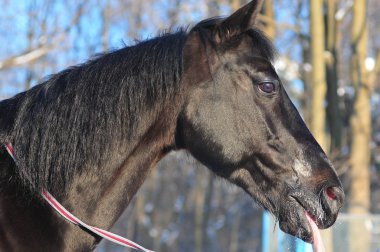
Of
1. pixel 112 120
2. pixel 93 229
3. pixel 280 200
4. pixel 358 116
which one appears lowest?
pixel 358 116

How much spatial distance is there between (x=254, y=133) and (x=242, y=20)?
0.62 meters

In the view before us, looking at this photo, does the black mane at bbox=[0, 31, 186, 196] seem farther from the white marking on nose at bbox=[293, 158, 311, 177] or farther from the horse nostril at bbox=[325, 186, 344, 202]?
the horse nostril at bbox=[325, 186, 344, 202]

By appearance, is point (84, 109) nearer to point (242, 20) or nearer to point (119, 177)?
point (119, 177)

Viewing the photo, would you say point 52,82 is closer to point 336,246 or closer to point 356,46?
point 336,246

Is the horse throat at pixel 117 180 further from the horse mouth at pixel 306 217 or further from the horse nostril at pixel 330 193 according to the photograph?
the horse nostril at pixel 330 193

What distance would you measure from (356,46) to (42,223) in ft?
34.9

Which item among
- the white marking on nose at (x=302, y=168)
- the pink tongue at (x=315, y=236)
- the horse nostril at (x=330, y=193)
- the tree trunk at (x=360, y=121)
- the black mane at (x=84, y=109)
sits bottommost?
the tree trunk at (x=360, y=121)

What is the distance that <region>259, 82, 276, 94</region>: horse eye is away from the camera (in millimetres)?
3357

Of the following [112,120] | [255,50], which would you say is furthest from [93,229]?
[255,50]

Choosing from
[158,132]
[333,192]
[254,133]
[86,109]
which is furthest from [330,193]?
[86,109]

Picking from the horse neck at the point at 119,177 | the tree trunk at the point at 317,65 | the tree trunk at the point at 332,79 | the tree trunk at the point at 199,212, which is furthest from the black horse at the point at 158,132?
the tree trunk at the point at 199,212

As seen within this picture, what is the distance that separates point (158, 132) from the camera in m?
3.33

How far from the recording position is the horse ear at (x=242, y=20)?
328 cm

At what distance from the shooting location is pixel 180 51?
330cm
